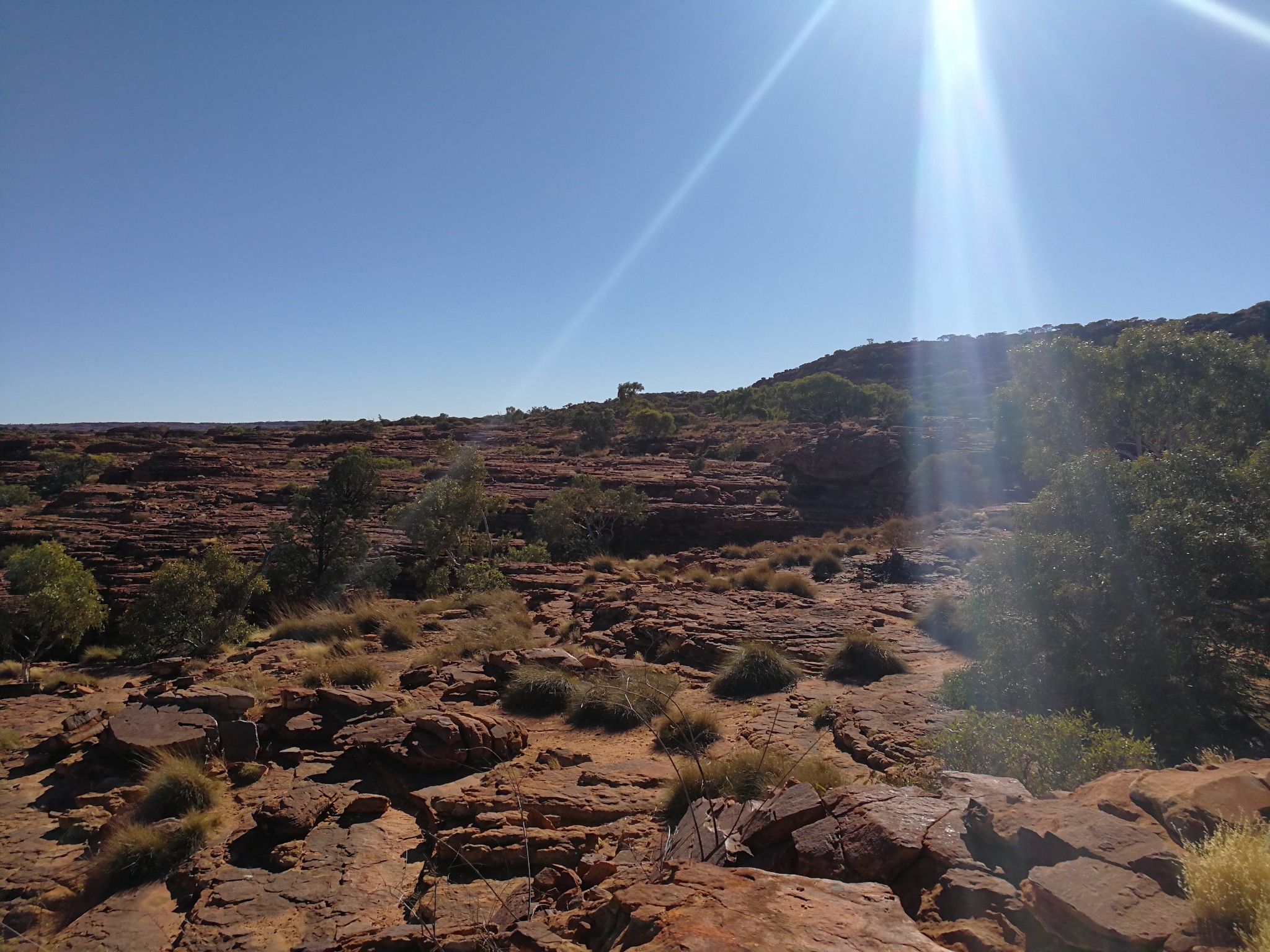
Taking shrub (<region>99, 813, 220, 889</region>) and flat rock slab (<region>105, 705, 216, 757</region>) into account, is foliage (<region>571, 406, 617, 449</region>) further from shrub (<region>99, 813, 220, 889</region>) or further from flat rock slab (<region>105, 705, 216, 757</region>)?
shrub (<region>99, 813, 220, 889</region>)

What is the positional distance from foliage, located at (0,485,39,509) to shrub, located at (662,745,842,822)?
47552 millimetres

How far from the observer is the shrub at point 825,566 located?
19.8 metres

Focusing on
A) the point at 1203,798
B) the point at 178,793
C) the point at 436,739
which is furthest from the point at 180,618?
the point at 1203,798

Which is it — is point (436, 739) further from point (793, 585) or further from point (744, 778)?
point (793, 585)

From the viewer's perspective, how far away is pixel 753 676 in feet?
33.5

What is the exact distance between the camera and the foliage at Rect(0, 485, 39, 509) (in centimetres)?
3669

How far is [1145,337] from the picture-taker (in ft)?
56.3

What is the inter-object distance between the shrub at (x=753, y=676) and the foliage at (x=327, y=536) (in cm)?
1390

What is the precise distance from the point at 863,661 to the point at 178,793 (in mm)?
9567

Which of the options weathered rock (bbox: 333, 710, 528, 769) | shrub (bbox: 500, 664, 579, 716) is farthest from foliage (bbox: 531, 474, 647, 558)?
weathered rock (bbox: 333, 710, 528, 769)

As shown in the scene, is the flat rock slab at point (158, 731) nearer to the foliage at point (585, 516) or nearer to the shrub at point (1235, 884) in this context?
the shrub at point (1235, 884)

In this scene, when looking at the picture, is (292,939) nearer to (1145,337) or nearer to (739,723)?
(739,723)

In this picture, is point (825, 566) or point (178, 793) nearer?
point (178, 793)

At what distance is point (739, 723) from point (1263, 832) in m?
5.81
